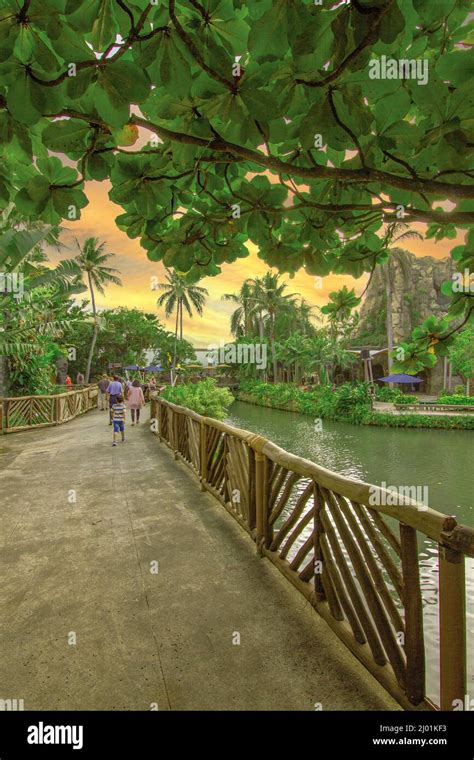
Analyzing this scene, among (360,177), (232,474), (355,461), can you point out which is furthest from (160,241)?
(355,461)

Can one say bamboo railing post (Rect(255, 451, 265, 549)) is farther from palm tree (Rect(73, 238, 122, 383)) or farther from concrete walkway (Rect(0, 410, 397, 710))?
palm tree (Rect(73, 238, 122, 383))

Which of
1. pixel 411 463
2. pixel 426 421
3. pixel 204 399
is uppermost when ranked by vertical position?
pixel 204 399

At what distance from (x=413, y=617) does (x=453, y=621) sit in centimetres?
32

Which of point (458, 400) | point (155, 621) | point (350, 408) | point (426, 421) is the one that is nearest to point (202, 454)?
point (155, 621)

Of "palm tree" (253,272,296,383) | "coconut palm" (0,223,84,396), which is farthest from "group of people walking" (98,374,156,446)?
"palm tree" (253,272,296,383)

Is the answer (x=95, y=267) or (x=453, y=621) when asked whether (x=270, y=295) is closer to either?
(x=95, y=267)

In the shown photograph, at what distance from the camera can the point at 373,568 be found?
2344mm

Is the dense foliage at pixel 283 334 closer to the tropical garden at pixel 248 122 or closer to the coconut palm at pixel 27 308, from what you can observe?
the coconut palm at pixel 27 308

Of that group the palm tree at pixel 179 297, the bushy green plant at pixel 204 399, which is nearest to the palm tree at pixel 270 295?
the palm tree at pixel 179 297

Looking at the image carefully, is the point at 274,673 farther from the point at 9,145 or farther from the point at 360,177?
the point at 9,145

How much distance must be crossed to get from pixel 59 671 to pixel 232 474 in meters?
2.77

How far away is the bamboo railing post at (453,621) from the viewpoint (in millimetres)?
1708

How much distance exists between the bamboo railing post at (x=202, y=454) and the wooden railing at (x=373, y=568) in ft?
6.25

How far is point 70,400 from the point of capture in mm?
17734
